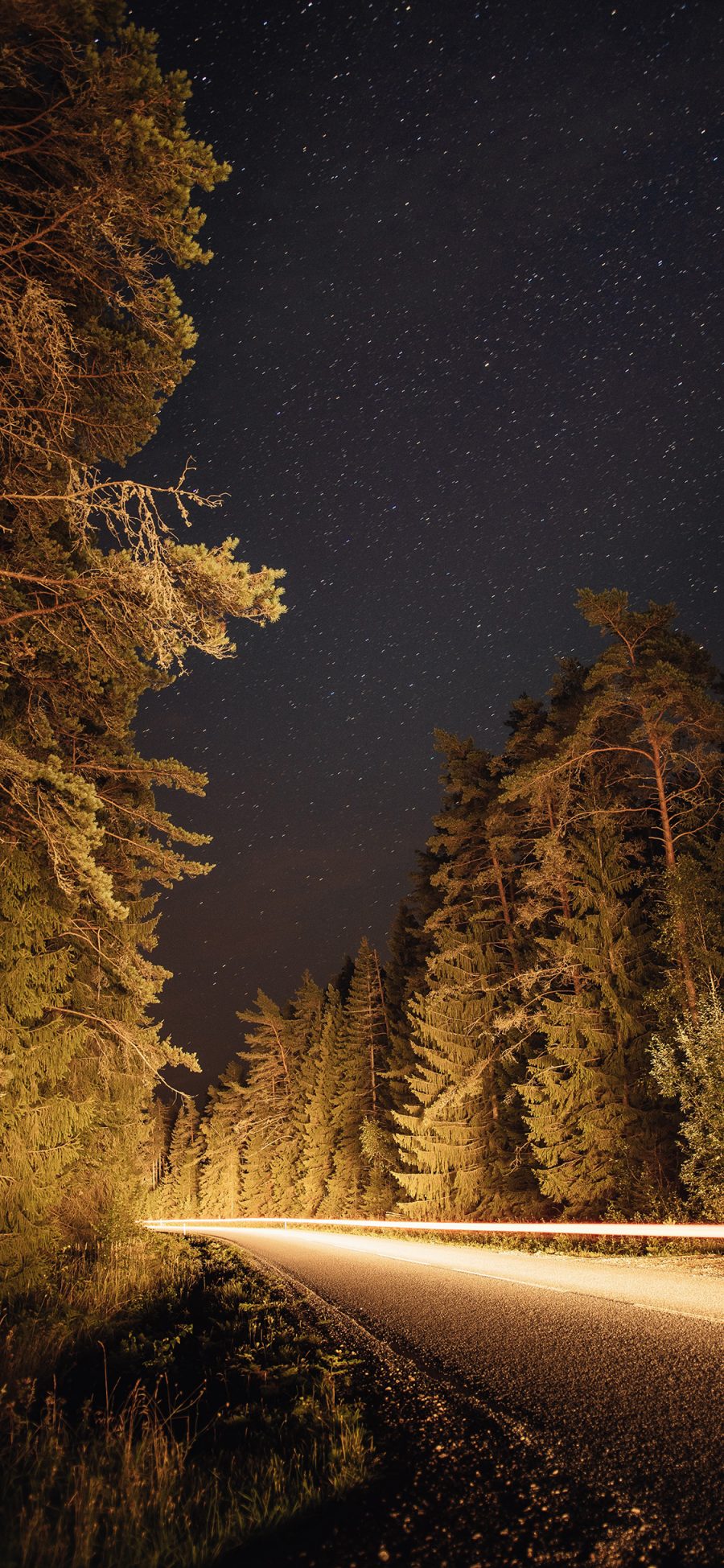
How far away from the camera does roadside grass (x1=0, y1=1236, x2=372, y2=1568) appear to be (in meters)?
A: 3.46

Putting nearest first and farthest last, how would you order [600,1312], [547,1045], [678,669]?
[600,1312] → [678,669] → [547,1045]

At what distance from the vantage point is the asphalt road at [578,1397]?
318 centimetres

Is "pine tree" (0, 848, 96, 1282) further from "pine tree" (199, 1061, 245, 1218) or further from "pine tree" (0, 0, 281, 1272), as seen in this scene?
"pine tree" (199, 1061, 245, 1218)

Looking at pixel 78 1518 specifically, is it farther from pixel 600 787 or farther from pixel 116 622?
pixel 600 787

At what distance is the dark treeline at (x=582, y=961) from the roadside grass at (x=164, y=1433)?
33.0 feet

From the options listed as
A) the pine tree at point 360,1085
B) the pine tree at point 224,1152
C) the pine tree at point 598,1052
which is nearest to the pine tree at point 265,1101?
the pine tree at point 224,1152

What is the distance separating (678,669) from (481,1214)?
1887 cm

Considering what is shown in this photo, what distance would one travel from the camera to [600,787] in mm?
20750

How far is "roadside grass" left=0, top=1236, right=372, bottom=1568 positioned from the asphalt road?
1.68 feet

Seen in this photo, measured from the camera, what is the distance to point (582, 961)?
19547 millimetres

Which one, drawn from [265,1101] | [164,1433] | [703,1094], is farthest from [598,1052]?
→ [265,1101]

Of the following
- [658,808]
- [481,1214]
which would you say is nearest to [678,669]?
[658,808]

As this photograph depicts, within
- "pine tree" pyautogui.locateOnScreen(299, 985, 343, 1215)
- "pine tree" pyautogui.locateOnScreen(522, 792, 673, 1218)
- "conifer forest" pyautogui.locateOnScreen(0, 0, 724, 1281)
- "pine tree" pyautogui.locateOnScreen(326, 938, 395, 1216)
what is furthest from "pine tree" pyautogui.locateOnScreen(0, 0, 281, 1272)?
"pine tree" pyautogui.locateOnScreen(299, 985, 343, 1215)

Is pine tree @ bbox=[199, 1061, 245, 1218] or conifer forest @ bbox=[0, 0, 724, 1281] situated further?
pine tree @ bbox=[199, 1061, 245, 1218]
